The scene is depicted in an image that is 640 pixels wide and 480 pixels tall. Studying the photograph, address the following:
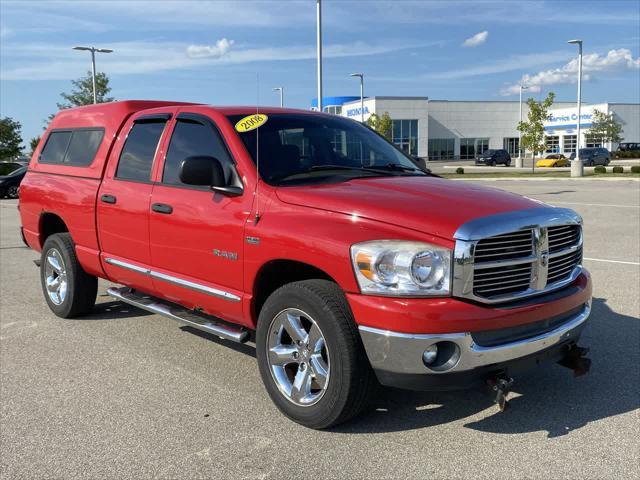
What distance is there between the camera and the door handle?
4.54 metres

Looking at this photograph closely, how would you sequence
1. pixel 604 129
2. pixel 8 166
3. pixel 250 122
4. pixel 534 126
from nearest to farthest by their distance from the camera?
pixel 250 122 < pixel 8 166 < pixel 534 126 < pixel 604 129

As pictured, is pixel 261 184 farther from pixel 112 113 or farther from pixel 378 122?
pixel 378 122

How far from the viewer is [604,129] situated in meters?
71.7

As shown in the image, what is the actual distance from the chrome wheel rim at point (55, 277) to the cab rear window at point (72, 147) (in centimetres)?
93

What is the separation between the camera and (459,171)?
41.5 meters

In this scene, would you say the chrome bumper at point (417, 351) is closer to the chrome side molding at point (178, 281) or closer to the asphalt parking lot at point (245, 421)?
the asphalt parking lot at point (245, 421)

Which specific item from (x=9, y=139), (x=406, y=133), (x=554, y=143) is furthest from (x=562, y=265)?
(x=554, y=143)

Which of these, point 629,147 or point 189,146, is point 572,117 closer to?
point 629,147

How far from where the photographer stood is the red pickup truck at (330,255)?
10.6 ft

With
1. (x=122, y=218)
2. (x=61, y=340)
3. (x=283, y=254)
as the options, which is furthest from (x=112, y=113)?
(x=283, y=254)

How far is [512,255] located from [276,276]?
4.92 ft

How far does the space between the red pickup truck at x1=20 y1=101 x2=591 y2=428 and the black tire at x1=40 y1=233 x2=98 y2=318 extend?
1.86 ft

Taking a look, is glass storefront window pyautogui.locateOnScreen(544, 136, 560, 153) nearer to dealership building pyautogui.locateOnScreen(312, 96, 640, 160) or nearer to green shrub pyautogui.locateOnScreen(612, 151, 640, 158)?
dealership building pyautogui.locateOnScreen(312, 96, 640, 160)

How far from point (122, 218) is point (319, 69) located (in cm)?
1781
